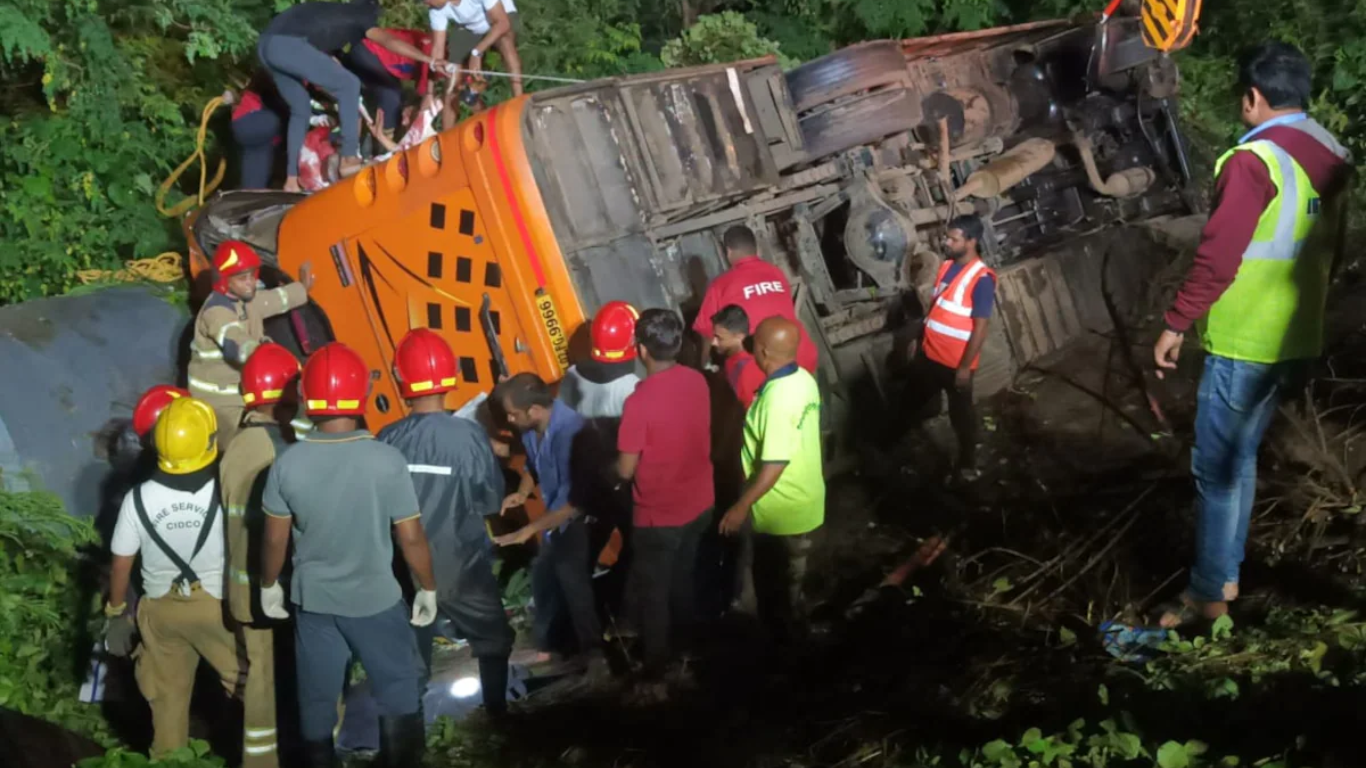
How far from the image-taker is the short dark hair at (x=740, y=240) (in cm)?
580

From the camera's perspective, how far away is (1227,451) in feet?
13.6

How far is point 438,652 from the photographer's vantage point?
19.4ft

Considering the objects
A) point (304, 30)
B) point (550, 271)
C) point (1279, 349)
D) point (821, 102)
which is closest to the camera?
point (1279, 349)

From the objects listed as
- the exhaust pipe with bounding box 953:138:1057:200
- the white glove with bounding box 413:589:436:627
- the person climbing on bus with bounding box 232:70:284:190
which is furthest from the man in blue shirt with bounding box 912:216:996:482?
the person climbing on bus with bounding box 232:70:284:190

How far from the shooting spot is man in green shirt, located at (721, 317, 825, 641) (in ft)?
Answer: 15.3

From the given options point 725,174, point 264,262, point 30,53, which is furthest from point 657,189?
point 30,53

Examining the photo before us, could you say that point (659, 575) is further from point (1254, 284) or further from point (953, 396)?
point (1254, 284)

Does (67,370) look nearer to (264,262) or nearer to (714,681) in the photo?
(264,262)

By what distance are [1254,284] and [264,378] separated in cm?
377

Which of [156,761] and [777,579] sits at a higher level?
[156,761]

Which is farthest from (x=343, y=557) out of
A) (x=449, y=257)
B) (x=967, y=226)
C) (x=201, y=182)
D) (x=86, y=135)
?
(x=86, y=135)

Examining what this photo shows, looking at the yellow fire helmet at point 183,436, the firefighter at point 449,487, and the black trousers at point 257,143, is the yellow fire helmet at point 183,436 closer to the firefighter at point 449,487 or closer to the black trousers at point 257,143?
the firefighter at point 449,487

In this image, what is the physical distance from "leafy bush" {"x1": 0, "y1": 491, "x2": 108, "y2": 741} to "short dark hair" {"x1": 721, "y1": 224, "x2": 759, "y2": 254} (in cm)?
325

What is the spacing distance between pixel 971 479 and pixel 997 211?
2199 mm
